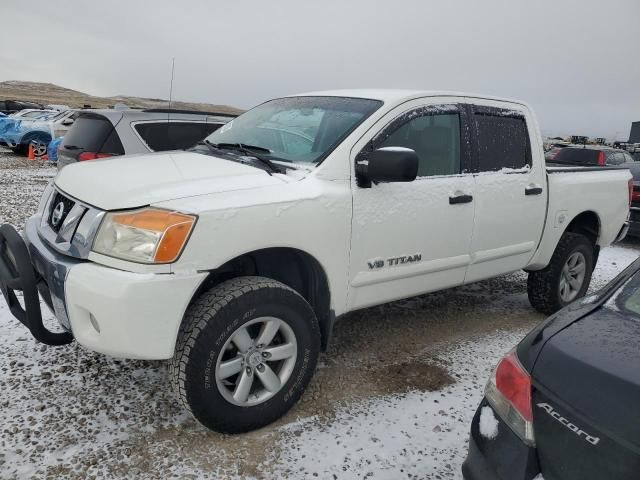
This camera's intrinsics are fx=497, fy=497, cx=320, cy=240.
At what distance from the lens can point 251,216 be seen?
2.38 m

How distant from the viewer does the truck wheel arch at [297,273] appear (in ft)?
8.92

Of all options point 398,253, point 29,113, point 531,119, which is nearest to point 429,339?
point 398,253

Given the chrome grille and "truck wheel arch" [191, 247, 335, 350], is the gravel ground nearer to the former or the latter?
"truck wheel arch" [191, 247, 335, 350]

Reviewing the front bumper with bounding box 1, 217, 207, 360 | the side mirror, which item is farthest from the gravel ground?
the side mirror

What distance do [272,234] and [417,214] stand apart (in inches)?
41.4

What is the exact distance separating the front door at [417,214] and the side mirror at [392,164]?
0.18m

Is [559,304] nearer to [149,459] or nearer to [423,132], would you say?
[423,132]

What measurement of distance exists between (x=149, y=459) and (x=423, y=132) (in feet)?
8.20

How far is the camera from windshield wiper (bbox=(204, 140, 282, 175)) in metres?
2.83

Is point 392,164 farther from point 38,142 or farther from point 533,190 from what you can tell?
point 38,142

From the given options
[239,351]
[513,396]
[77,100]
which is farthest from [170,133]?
[77,100]

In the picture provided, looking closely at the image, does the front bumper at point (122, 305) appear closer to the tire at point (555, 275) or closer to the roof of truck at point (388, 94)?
the roof of truck at point (388, 94)

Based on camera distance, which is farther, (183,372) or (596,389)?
(183,372)

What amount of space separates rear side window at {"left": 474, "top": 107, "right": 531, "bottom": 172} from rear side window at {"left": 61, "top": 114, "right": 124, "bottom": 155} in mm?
4026
